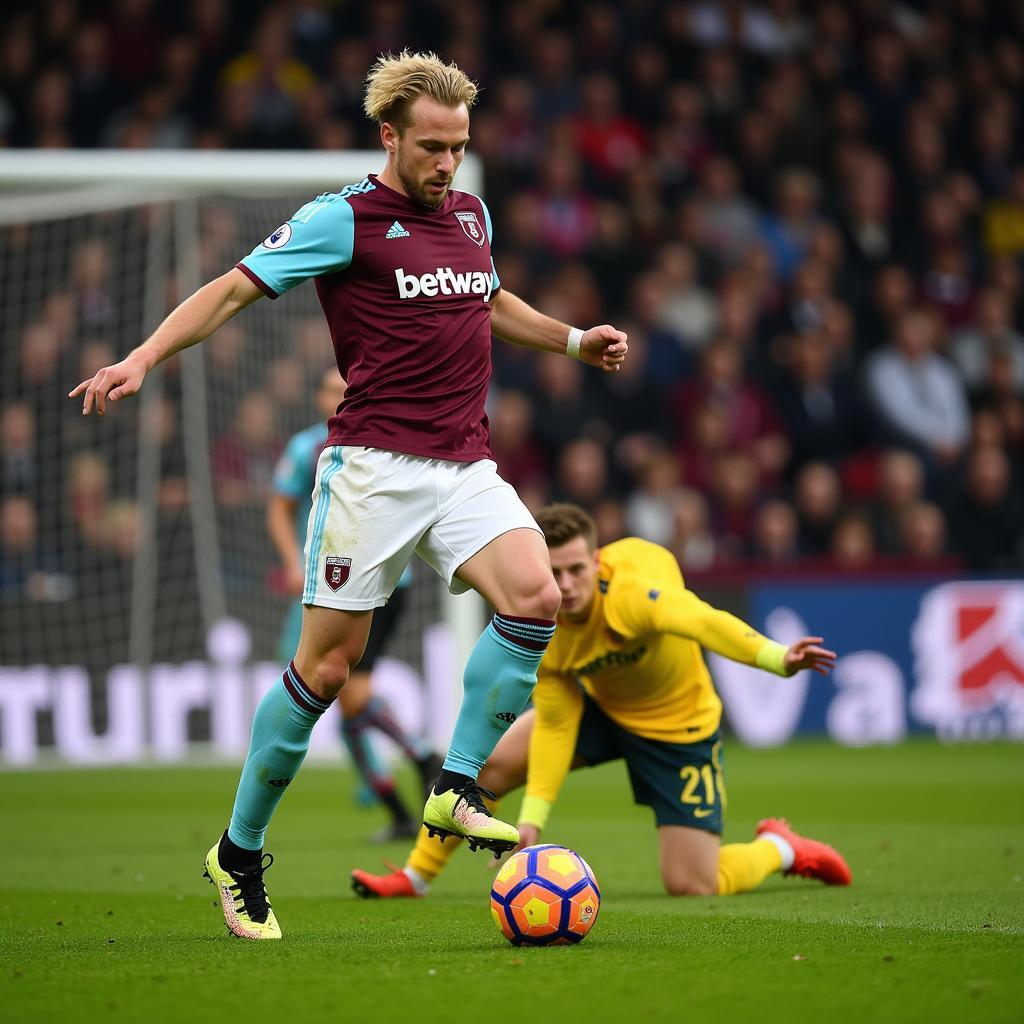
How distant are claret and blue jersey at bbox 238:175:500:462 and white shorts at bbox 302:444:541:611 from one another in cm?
6

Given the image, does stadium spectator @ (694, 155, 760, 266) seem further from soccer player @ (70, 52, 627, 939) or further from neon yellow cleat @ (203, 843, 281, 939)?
neon yellow cleat @ (203, 843, 281, 939)

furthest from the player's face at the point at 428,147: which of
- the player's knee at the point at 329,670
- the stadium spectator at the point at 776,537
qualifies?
the stadium spectator at the point at 776,537

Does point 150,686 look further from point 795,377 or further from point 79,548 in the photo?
point 795,377

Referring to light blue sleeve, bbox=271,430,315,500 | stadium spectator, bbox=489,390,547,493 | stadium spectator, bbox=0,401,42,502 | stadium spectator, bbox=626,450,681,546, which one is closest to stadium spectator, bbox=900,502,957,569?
stadium spectator, bbox=626,450,681,546

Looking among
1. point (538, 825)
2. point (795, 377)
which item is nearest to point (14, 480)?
point (795, 377)

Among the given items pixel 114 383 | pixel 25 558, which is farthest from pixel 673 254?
pixel 114 383

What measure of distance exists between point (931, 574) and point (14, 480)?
6.58 metres

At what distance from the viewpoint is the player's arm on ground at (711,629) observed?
16.8ft

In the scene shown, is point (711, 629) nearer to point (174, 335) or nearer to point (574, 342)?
point (574, 342)

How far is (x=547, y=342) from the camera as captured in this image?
17.7ft

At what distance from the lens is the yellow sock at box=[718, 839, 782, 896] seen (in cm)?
622

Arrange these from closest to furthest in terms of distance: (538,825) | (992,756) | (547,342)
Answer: (547,342) < (538,825) < (992,756)

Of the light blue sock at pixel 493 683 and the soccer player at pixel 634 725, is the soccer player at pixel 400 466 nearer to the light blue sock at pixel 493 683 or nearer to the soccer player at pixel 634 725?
the light blue sock at pixel 493 683

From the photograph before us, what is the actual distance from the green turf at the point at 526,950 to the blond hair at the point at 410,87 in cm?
226
